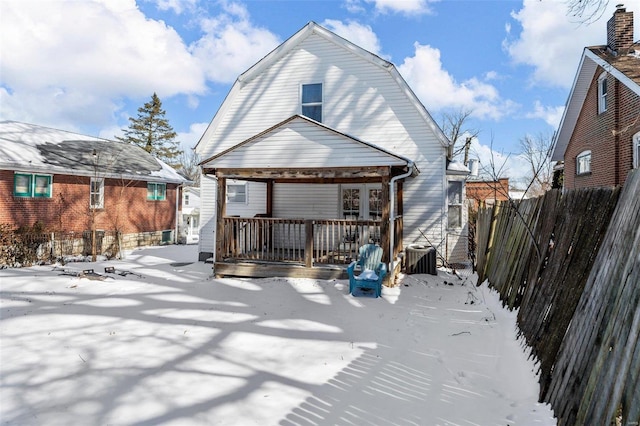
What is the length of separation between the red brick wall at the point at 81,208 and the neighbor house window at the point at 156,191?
0.23 metres

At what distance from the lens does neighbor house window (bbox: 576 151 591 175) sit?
15.0 m

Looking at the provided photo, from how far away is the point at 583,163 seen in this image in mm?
15906

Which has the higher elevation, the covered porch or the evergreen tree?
the evergreen tree

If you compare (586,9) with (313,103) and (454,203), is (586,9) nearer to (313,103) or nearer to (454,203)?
(454,203)

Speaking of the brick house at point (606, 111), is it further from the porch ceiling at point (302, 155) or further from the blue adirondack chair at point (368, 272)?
the blue adirondack chair at point (368, 272)

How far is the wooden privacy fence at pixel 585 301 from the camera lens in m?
2.01

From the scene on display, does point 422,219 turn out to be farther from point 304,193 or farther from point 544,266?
point 544,266

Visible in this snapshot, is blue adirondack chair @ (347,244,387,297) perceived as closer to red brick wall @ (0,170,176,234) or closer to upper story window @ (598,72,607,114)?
upper story window @ (598,72,607,114)

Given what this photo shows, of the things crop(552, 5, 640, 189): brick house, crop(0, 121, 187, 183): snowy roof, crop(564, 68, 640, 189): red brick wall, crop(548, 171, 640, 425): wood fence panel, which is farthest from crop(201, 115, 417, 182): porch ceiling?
crop(0, 121, 187, 183): snowy roof

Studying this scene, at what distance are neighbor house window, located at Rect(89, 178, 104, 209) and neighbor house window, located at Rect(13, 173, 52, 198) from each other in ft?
5.76

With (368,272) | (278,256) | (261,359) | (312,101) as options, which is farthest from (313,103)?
(261,359)

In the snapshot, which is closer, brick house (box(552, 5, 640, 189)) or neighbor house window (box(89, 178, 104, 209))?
brick house (box(552, 5, 640, 189))

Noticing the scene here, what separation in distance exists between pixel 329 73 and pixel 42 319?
10.2 metres

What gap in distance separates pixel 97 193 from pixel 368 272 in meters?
14.1
